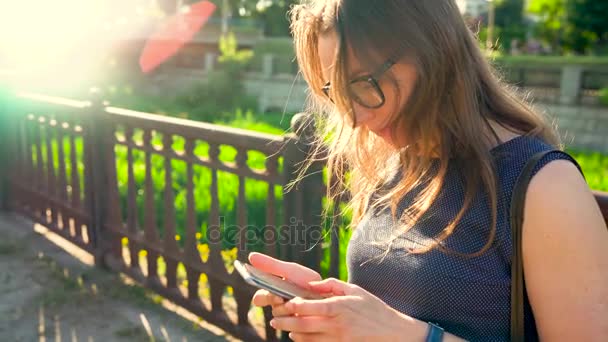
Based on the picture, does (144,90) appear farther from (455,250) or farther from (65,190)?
(455,250)

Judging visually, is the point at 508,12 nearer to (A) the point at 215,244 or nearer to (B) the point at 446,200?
(A) the point at 215,244

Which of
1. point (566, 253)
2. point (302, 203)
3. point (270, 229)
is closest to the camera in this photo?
point (566, 253)

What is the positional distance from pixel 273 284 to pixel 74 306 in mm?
3030

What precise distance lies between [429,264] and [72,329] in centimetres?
284

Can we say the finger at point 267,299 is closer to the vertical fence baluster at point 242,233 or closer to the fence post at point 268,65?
the vertical fence baluster at point 242,233

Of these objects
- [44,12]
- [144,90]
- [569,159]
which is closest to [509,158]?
[569,159]

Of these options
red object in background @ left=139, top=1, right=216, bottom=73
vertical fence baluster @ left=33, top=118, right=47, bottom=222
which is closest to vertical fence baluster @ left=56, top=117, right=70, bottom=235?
vertical fence baluster @ left=33, top=118, right=47, bottom=222

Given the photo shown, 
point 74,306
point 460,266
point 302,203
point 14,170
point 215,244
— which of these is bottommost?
point 74,306

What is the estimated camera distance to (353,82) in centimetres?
135

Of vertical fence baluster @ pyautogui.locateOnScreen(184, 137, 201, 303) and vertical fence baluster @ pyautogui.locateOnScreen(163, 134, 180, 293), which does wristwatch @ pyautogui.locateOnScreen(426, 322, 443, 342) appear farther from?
vertical fence baluster @ pyautogui.locateOnScreen(163, 134, 180, 293)

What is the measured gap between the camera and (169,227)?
3.90 metres

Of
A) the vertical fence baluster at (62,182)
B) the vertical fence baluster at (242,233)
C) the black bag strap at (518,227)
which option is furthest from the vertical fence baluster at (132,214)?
the black bag strap at (518,227)

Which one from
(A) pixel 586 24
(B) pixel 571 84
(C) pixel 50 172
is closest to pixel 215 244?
(C) pixel 50 172

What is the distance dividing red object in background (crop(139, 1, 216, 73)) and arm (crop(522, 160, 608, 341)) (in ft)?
88.3
